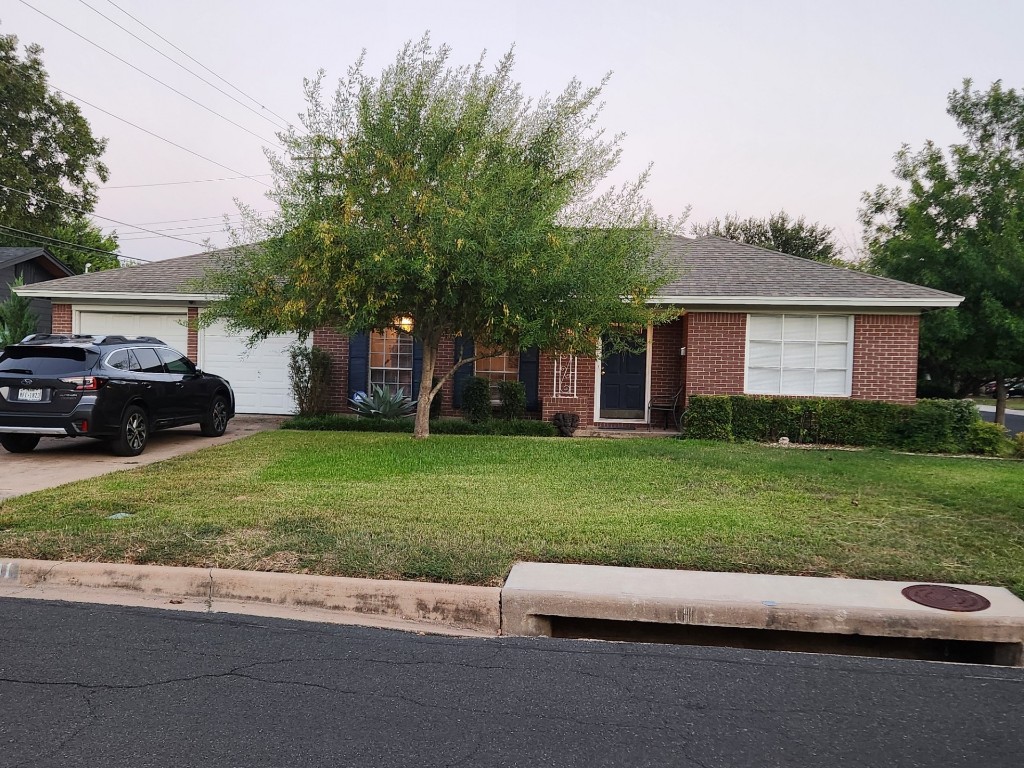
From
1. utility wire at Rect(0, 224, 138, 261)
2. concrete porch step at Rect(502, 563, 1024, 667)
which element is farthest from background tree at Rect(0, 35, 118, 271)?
concrete porch step at Rect(502, 563, 1024, 667)

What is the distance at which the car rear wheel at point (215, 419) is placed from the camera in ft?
39.9

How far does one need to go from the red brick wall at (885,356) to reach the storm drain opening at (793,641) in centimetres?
1026

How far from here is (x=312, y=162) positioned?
32.0 feet

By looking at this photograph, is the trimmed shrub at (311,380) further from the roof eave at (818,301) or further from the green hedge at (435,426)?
the roof eave at (818,301)

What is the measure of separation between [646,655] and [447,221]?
6.30 m

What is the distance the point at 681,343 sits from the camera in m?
14.9

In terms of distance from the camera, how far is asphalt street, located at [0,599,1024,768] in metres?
2.85

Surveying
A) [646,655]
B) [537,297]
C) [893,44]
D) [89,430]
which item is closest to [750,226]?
[893,44]

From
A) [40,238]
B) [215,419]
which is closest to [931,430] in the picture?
[215,419]

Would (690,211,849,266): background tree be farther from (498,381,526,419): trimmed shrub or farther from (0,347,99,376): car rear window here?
(0,347,99,376): car rear window

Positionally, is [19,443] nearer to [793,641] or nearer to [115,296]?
[115,296]

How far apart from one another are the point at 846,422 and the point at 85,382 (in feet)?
40.1

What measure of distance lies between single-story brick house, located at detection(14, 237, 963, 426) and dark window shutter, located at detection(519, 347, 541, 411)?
2 cm

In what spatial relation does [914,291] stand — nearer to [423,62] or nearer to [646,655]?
[423,62]
